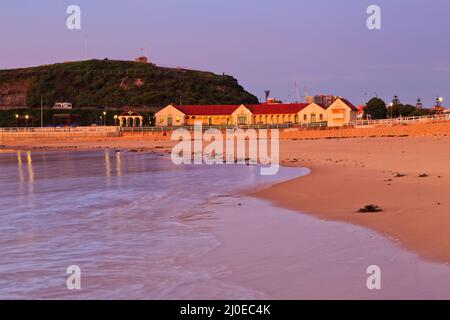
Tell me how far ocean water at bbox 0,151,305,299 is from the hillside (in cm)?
12737

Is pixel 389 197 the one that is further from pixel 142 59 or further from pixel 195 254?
pixel 142 59

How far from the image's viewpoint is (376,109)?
9681cm

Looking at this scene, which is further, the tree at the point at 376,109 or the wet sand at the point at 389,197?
the tree at the point at 376,109

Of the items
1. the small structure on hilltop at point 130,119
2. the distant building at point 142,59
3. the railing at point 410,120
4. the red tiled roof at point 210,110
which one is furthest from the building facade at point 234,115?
the distant building at point 142,59

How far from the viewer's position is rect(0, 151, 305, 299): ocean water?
7457 mm

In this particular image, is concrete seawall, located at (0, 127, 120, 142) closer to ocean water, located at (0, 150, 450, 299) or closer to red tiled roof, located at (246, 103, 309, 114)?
red tiled roof, located at (246, 103, 309, 114)

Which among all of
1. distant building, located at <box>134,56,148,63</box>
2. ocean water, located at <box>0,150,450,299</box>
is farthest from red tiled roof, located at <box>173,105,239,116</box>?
distant building, located at <box>134,56,148,63</box>

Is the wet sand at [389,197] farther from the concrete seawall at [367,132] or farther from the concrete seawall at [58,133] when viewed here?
the concrete seawall at [58,133]

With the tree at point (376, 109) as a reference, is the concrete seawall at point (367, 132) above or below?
below

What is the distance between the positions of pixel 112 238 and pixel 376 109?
90630mm

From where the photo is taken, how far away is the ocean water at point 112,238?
7.46 metres

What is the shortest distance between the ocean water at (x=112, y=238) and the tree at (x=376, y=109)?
257 feet

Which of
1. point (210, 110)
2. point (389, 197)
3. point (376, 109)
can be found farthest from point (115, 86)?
point (389, 197)

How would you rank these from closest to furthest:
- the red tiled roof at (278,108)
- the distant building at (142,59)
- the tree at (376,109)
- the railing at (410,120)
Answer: the railing at (410,120)
the red tiled roof at (278,108)
the tree at (376,109)
the distant building at (142,59)
